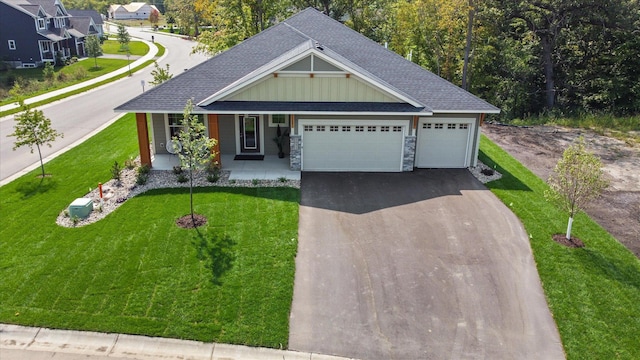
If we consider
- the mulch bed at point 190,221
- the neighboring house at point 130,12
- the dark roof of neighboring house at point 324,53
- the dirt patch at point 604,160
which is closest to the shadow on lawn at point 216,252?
the mulch bed at point 190,221

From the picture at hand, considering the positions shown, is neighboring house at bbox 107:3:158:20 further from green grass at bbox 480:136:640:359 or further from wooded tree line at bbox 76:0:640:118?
green grass at bbox 480:136:640:359

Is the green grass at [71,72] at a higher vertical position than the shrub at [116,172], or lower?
lower

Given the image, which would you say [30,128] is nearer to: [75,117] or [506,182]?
[75,117]

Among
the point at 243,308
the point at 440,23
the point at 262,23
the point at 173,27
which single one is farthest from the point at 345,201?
the point at 173,27

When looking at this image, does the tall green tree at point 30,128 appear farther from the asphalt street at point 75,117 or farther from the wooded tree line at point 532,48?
the wooded tree line at point 532,48

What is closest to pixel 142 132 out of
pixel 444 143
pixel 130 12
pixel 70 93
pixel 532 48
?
pixel 444 143

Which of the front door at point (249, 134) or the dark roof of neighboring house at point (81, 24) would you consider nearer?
the front door at point (249, 134)

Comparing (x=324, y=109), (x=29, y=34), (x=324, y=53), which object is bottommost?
(x=29, y=34)
